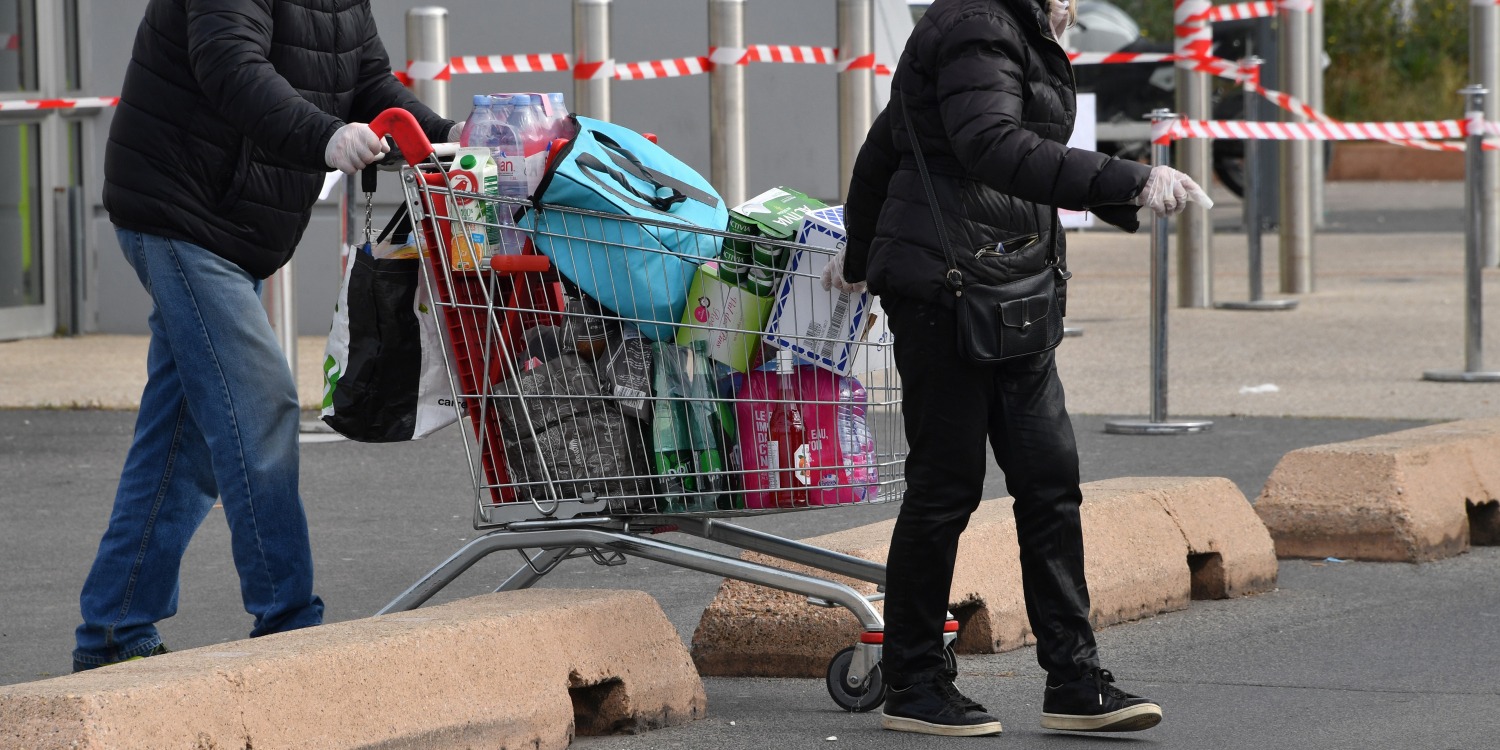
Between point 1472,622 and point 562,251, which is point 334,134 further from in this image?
point 1472,622

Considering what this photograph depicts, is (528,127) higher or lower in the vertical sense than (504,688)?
higher

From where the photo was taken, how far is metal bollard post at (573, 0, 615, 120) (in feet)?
33.1

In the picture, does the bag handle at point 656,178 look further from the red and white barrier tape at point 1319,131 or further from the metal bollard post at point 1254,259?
the metal bollard post at point 1254,259

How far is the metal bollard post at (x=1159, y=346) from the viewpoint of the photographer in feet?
27.1

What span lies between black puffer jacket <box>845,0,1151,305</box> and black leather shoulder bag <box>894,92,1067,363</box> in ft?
0.06

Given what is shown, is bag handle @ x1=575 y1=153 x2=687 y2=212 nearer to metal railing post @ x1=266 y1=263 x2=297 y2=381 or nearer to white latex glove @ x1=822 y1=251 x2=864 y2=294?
white latex glove @ x1=822 y1=251 x2=864 y2=294

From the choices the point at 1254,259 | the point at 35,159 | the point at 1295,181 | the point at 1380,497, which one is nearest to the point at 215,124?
the point at 1380,497

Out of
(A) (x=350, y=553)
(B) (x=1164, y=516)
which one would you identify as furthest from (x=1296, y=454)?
(A) (x=350, y=553)

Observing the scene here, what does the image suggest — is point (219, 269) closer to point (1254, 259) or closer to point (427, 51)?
point (427, 51)

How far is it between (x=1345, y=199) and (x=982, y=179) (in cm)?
2201

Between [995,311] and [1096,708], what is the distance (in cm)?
83

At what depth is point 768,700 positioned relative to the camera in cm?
465

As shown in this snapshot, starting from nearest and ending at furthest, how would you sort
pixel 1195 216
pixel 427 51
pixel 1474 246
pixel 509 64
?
pixel 427 51 < pixel 1474 246 < pixel 509 64 < pixel 1195 216

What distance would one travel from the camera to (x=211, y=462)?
475cm
